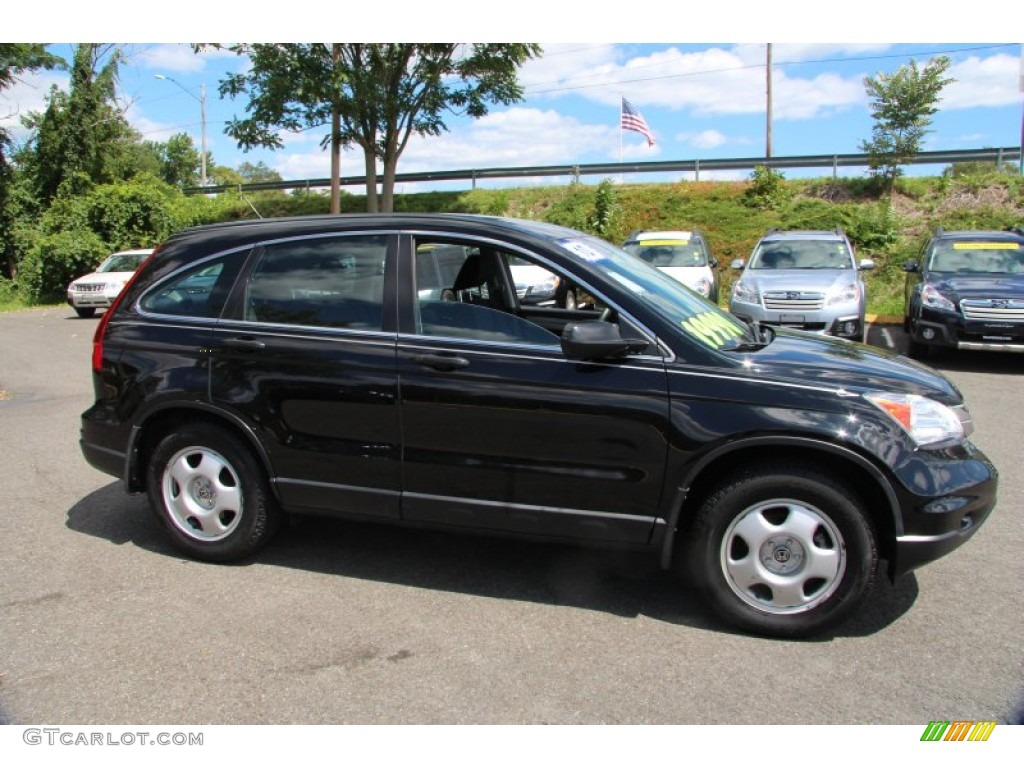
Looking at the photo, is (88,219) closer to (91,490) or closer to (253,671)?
(91,490)

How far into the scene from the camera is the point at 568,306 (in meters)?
5.19

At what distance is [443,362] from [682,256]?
11.9 metres

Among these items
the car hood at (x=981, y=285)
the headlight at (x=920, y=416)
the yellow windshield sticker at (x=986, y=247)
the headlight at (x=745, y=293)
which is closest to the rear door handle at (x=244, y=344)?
the headlight at (x=920, y=416)

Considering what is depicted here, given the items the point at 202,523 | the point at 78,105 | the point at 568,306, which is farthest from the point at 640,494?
the point at 78,105

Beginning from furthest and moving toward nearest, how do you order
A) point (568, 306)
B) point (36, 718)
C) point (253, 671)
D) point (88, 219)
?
point (88, 219) < point (568, 306) < point (253, 671) < point (36, 718)

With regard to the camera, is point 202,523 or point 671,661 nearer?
point 671,661

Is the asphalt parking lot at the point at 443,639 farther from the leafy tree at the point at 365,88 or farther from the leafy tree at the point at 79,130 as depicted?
the leafy tree at the point at 79,130

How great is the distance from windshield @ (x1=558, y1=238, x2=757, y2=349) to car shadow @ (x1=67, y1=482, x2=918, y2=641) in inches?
45.3

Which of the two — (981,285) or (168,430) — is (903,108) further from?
(168,430)

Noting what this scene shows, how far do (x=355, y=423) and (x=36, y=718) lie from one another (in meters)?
1.72

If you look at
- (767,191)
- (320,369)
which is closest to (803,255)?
(320,369)

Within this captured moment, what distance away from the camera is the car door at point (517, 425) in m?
3.60

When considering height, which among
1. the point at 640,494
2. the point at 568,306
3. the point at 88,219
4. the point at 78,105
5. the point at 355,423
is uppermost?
the point at 78,105

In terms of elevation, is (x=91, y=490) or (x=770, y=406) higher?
(x=770, y=406)
